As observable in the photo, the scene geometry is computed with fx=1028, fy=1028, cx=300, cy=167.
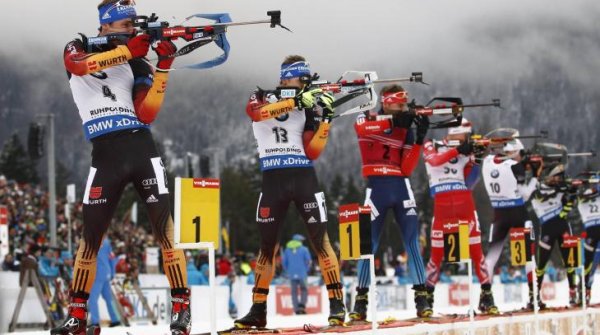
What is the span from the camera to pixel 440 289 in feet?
87.0

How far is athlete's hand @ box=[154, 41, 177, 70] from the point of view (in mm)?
6926

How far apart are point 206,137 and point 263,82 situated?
6322 cm

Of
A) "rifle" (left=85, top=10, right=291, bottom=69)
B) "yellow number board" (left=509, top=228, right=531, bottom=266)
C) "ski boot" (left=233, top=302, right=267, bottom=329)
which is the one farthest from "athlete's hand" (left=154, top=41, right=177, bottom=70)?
"yellow number board" (left=509, top=228, right=531, bottom=266)

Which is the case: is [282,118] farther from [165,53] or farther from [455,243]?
[455,243]

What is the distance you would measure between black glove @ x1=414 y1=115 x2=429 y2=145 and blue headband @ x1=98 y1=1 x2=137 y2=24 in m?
3.96

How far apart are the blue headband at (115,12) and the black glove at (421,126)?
13.0ft

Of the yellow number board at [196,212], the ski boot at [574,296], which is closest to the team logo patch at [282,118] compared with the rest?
the yellow number board at [196,212]

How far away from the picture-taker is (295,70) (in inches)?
359

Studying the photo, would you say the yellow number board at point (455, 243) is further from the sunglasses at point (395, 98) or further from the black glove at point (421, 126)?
the sunglasses at point (395, 98)

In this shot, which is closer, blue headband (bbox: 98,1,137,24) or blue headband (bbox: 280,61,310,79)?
blue headband (bbox: 98,1,137,24)

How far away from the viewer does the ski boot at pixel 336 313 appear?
28.9ft

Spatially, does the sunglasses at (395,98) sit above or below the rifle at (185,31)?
above

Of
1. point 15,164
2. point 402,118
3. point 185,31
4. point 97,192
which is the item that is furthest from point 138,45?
point 15,164

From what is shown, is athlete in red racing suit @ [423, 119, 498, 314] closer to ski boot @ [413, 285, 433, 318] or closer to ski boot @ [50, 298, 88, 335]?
ski boot @ [413, 285, 433, 318]
